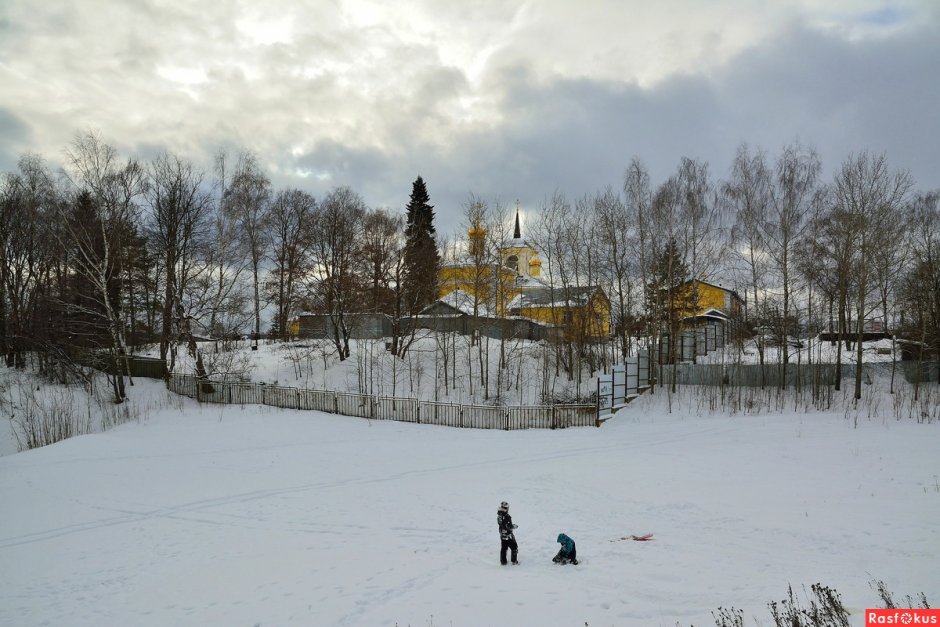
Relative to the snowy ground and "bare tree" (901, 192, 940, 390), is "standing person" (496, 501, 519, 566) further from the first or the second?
"bare tree" (901, 192, 940, 390)

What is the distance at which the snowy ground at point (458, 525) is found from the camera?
7.52 metres

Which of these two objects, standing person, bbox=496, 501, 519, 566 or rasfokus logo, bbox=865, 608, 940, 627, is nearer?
rasfokus logo, bbox=865, 608, 940, 627

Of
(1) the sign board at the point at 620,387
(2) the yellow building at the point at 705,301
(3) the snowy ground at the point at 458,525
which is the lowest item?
(3) the snowy ground at the point at 458,525

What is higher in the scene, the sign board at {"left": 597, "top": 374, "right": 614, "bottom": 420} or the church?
the church

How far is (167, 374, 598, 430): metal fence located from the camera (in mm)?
22289

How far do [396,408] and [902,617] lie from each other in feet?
64.9

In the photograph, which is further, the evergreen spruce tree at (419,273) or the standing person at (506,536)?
the evergreen spruce tree at (419,273)

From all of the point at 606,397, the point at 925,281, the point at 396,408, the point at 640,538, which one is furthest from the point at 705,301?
the point at 640,538

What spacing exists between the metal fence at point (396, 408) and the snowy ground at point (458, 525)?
2.07m

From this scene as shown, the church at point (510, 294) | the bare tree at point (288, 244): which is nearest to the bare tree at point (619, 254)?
the church at point (510, 294)

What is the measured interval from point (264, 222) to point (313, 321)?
28.0 ft

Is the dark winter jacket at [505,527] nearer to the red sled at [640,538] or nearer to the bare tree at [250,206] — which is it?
the red sled at [640,538]

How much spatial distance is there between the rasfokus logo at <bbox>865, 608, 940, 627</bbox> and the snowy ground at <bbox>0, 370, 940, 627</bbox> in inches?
7.5

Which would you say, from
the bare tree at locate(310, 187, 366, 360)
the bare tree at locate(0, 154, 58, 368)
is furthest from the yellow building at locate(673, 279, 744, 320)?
the bare tree at locate(0, 154, 58, 368)
